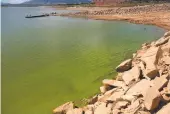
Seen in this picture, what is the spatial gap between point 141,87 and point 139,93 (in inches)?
24.0

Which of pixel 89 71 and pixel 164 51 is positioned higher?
pixel 164 51

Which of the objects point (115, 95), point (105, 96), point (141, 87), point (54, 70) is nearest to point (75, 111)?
point (105, 96)

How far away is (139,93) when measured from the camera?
969cm

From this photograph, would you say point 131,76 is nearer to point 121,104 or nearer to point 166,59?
point 166,59

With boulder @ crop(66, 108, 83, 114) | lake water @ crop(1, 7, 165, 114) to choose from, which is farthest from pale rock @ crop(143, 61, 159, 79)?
boulder @ crop(66, 108, 83, 114)

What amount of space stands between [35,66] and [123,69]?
18.5 ft

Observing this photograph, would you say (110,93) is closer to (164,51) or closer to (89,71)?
(164,51)

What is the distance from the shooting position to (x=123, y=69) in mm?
14688

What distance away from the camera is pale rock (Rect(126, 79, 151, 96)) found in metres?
9.88

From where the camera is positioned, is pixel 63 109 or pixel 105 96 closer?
pixel 63 109

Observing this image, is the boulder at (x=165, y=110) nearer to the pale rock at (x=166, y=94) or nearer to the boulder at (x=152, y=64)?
the pale rock at (x=166, y=94)

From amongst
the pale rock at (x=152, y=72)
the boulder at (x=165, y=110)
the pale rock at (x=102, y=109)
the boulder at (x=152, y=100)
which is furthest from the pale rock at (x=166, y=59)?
the boulder at (x=165, y=110)

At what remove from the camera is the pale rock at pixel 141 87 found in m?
9.88

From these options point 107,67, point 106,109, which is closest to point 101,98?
point 106,109
